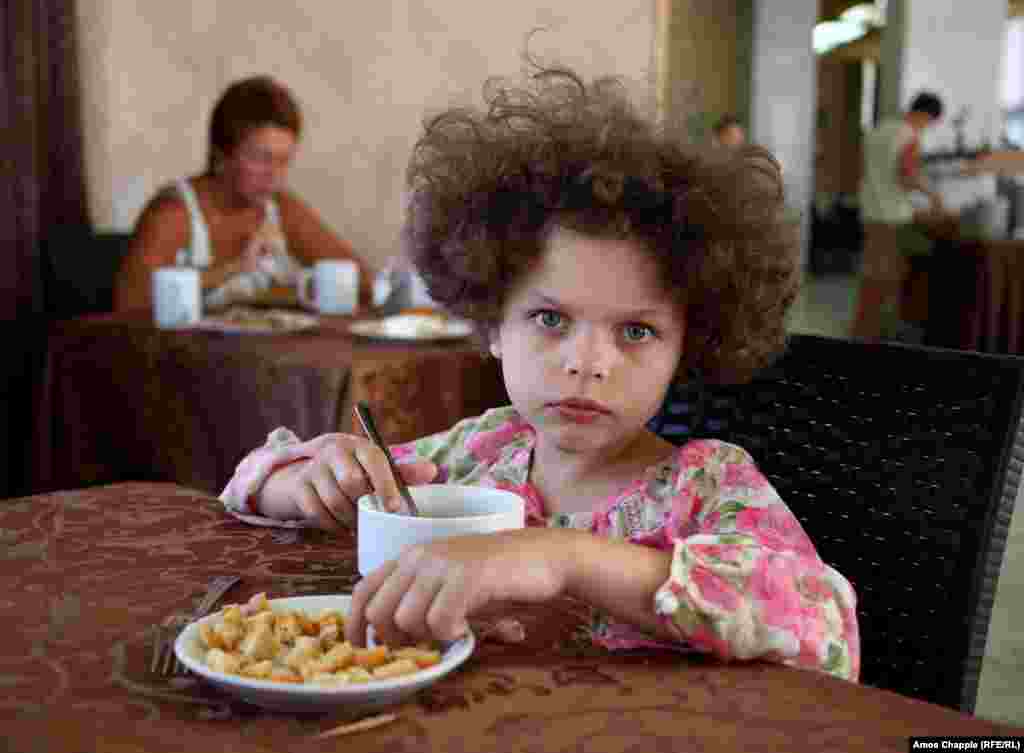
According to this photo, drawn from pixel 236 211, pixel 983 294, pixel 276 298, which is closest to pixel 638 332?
pixel 276 298

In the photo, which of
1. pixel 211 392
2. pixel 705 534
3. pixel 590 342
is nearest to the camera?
pixel 705 534

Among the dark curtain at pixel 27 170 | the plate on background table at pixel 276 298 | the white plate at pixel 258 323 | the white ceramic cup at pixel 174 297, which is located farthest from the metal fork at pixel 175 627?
the dark curtain at pixel 27 170

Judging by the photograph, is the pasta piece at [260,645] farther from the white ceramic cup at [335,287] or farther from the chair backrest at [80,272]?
the chair backrest at [80,272]

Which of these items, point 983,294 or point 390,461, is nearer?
point 390,461

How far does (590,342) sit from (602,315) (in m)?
0.03

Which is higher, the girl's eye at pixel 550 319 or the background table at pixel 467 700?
the girl's eye at pixel 550 319

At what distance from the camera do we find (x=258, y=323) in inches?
106

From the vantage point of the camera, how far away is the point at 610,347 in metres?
1.00

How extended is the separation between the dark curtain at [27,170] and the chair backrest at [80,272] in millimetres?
461

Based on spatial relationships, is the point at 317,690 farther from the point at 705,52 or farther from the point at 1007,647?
the point at 705,52

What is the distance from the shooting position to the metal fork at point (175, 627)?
2.27 ft

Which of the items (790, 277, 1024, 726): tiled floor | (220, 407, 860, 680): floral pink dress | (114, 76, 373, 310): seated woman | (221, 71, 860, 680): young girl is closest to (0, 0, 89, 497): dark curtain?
(114, 76, 373, 310): seated woman

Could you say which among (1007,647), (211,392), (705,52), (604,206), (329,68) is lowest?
(1007,647)

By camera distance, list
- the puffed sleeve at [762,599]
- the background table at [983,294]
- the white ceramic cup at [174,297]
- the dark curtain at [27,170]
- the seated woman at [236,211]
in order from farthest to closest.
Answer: the background table at [983,294] < the dark curtain at [27,170] < the seated woman at [236,211] < the white ceramic cup at [174,297] < the puffed sleeve at [762,599]
